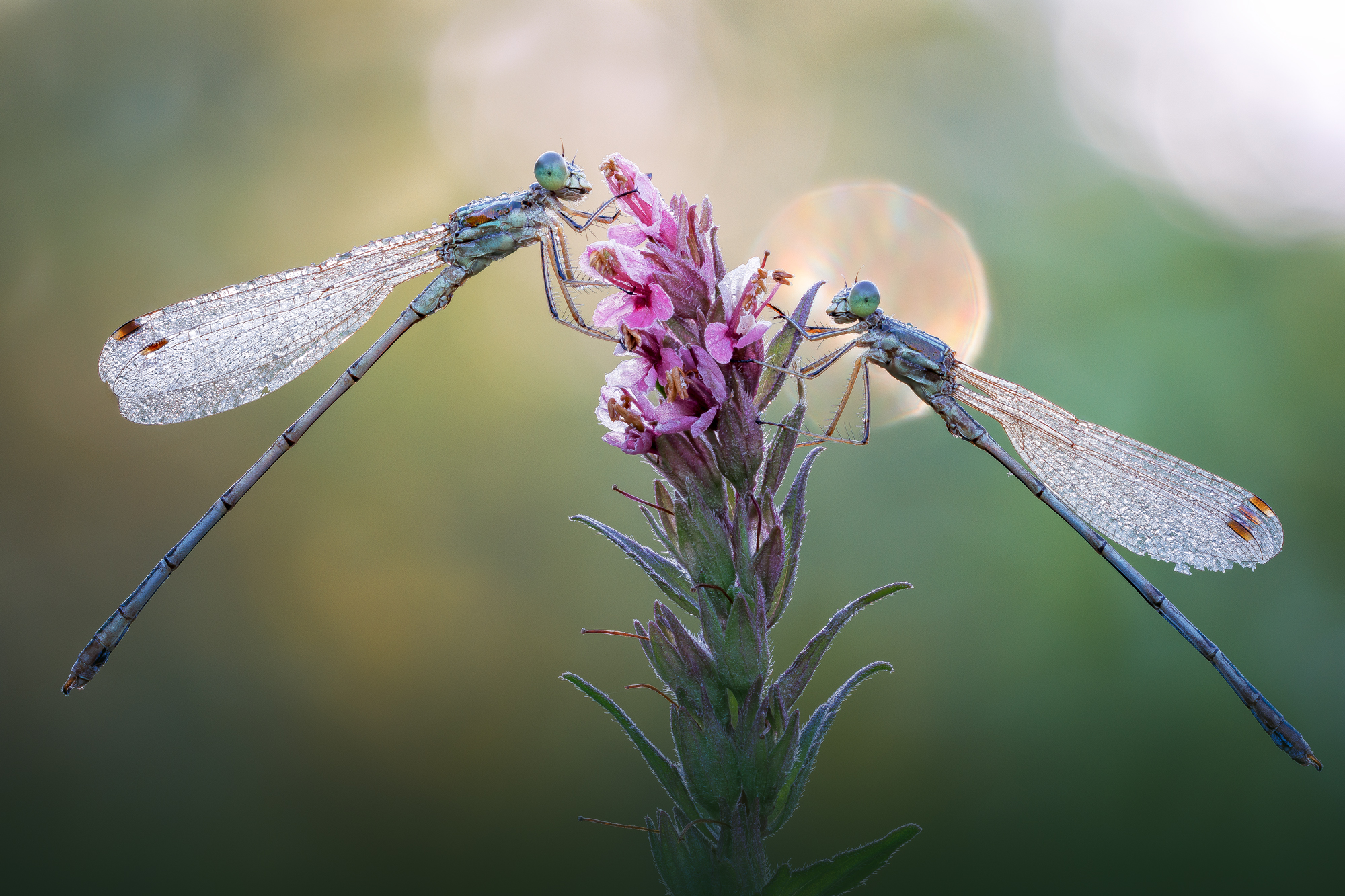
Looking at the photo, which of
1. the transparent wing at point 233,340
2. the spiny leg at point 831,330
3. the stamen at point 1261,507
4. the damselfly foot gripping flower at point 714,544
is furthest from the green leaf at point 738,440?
the stamen at point 1261,507

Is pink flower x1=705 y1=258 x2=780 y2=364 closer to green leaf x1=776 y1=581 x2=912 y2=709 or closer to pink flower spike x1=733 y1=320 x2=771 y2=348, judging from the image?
pink flower spike x1=733 y1=320 x2=771 y2=348

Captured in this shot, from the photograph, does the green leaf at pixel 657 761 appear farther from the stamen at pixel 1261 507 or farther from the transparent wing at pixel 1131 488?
the stamen at pixel 1261 507

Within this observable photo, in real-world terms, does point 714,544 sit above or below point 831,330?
below

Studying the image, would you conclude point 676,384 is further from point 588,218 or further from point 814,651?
point 588,218

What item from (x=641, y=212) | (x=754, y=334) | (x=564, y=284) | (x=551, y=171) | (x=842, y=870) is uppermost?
(x=551, y=171)

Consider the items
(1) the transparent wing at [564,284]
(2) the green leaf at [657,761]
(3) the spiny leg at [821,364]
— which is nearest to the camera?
(2) the green leaf at [657,761]

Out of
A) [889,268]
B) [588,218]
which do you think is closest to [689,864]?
[588,218]

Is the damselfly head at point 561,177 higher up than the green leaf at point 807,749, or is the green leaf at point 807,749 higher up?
the damselfly head at point 561,177

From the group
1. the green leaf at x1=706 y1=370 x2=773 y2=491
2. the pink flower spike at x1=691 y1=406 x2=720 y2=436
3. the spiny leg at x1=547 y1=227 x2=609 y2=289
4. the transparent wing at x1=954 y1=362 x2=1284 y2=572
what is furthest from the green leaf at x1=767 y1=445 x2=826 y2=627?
the transparent wing at x1=954 y1=362 x2=1284 y2=572

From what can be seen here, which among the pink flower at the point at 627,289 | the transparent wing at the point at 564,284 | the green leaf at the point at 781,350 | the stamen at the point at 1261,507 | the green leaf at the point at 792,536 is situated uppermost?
the stamen at the point at 1261,507

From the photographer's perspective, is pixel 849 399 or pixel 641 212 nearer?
pixel 641 212
